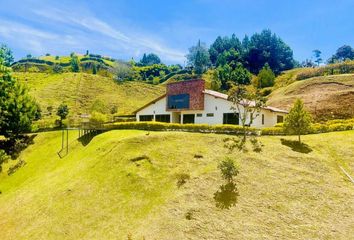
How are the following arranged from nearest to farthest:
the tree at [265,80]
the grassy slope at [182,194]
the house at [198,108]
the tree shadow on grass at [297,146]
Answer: the grassy slope at [182,194] < the tree shadow on grass at [297,146] < the house at [198,108] < the tree at [265,80]

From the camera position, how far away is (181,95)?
6250cm

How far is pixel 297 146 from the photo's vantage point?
41469 millimetres

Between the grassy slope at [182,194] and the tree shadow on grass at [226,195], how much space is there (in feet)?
1.88

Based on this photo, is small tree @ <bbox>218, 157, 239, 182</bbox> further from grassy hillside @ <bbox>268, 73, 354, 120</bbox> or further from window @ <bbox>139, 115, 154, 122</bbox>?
grassy hillside @ <bbox>268, 73, 354, 120</bbox>

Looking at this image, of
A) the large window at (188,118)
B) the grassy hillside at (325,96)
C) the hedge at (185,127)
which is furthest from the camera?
the grassy hillside at (325,96)

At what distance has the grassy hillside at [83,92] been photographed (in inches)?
4420

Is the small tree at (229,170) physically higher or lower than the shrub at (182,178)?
higher

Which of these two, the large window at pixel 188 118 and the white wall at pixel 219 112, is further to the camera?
the large window at pixel 188 118

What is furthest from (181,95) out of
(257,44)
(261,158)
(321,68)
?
(257,44)

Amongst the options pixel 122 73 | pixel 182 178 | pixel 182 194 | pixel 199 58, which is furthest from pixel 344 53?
pixel 182 194

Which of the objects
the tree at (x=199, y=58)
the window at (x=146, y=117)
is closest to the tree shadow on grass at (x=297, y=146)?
the window at (x=146, y=117)

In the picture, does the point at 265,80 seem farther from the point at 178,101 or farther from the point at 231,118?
the point at 231,118

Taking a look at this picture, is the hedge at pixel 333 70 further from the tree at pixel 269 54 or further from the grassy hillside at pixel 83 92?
the grassy hillside at pixel 83 92

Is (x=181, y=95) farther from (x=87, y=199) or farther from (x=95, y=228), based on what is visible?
(x=95, y=228)
